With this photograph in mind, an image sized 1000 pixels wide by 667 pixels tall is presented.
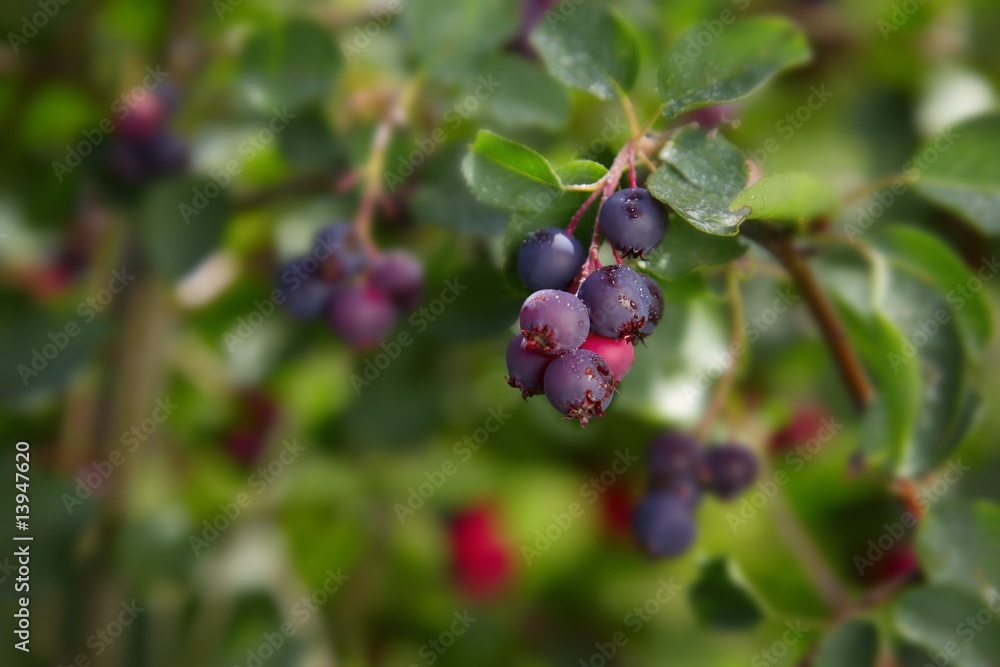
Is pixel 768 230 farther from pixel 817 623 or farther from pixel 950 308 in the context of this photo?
pixel 817 623

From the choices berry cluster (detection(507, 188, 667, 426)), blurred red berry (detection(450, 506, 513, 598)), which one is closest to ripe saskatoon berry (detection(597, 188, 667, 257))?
berry cluster (detection(507, 188, 667, 426))

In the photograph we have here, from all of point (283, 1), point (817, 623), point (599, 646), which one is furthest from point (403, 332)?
point (599, 646)

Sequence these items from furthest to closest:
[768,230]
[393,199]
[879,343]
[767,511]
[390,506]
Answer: [390,506] → [767,511] → [393,199] → [879,343] → [768,230]

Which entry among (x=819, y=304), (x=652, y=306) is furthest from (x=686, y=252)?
(x=819, y=304)

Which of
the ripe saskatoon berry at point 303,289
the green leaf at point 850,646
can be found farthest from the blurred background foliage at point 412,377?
the ripe saskatoon berry at point 303,289

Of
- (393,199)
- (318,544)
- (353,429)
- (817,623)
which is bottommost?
(318,544)

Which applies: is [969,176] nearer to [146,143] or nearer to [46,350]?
[146,143]

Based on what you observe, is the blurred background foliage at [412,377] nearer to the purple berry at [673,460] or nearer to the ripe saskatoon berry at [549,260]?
the purple berry at [673,460]
